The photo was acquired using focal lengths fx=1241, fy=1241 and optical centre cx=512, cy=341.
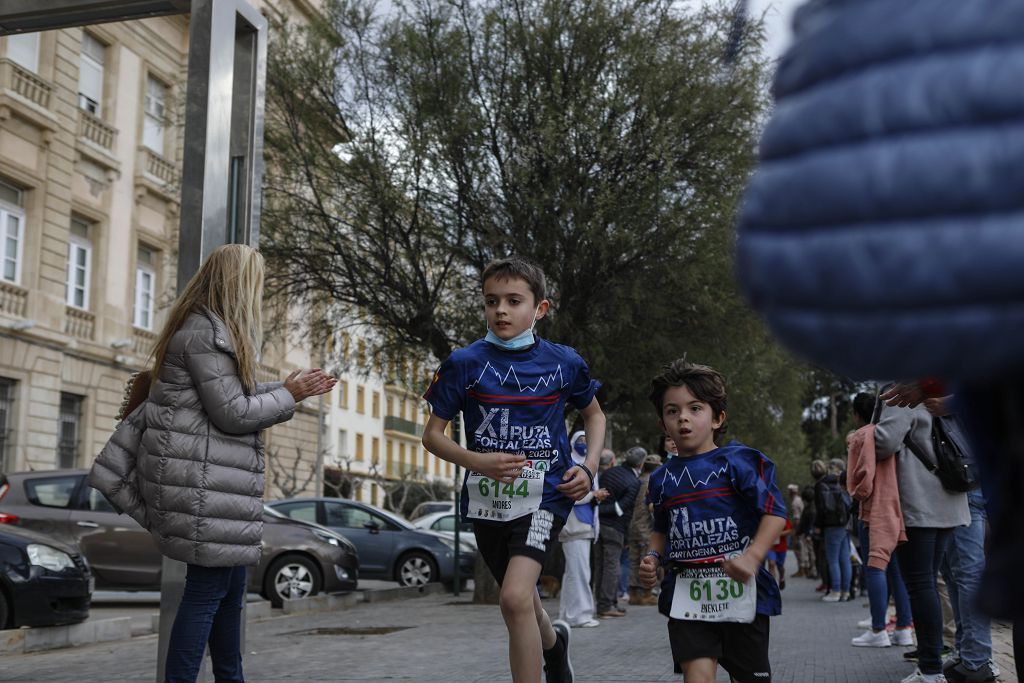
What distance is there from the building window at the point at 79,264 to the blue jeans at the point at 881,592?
23.8 m

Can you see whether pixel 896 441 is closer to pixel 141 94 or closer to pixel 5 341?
pixel 5 341

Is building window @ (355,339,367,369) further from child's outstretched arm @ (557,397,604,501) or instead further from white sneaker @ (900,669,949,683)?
child's outstretched arm @ (557,397,604,501)

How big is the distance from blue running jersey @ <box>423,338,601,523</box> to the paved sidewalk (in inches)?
100

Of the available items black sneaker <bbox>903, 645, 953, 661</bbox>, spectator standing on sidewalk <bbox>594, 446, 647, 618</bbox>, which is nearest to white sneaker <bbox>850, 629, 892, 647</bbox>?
black sneaker <bbox>903, 645, 953, 661</bbox>

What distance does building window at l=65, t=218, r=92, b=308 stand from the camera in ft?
96.3

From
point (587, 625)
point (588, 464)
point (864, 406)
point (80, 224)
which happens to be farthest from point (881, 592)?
point (80, 224)

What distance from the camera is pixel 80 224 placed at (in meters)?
30.1

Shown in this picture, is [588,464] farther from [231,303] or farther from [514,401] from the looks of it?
[231,303]

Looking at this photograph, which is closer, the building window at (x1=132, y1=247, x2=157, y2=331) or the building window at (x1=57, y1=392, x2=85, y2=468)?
the building window at (x1=57, y1=392, x2=85, y2=468)

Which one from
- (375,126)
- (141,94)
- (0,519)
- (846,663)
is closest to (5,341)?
(141,94)

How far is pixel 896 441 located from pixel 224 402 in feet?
13.6

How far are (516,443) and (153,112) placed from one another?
30.6m

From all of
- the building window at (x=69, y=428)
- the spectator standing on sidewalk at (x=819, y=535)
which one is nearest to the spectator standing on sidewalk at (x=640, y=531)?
the spectator standing on sidewalk at (x=819, y=535)

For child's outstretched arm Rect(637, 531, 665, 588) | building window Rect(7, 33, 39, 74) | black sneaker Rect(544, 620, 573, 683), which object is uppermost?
building window Rect(7, 33, 39, 74)
